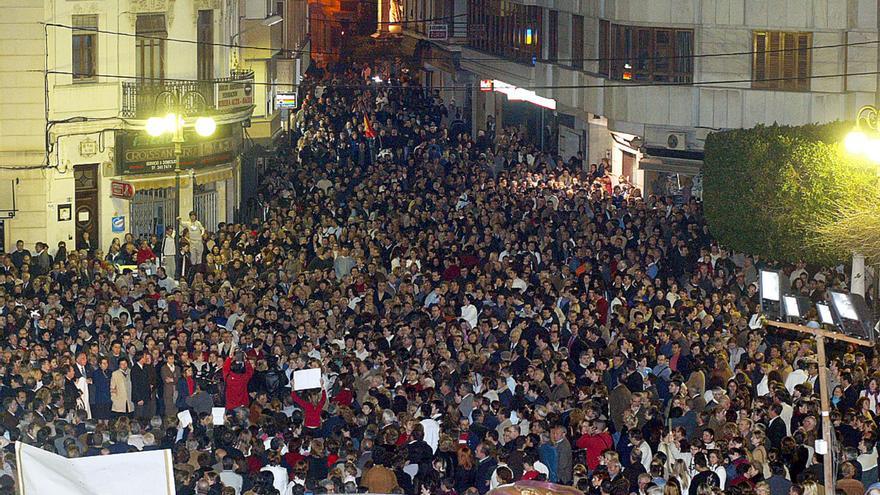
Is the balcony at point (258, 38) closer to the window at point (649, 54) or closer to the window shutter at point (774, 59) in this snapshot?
the window at point (649, 54)

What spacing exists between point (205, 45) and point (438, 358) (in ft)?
64.4

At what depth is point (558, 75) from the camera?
4394 cm

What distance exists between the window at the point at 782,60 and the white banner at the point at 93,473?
2672cm

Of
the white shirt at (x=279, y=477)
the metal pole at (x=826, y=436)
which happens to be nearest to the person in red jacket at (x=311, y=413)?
the white shirt at (x=279, y=477)

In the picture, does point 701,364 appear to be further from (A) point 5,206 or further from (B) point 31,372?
(A) point 5,206

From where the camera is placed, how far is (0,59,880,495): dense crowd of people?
17.7 m

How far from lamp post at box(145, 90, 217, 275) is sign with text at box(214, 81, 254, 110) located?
2.05ft

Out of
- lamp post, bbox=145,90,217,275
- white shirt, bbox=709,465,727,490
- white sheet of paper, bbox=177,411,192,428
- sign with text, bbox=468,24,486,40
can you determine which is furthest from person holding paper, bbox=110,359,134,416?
sign with text, bbox=468,24,486,40

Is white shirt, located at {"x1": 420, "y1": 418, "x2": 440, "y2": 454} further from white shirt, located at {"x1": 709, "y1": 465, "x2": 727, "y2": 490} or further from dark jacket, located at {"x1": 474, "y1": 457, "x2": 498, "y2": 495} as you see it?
white shirt, located at {"x1": 709, "y1": 465, "x2": 727, "y2": 490}

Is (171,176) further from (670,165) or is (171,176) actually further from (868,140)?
(868,140)

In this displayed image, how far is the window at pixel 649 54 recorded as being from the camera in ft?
120

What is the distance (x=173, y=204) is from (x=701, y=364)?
19377mm

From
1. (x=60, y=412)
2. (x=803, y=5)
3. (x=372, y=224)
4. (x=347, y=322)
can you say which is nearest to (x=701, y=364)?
(x=347, y=322)

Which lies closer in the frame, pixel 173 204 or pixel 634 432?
pixel 634 432
